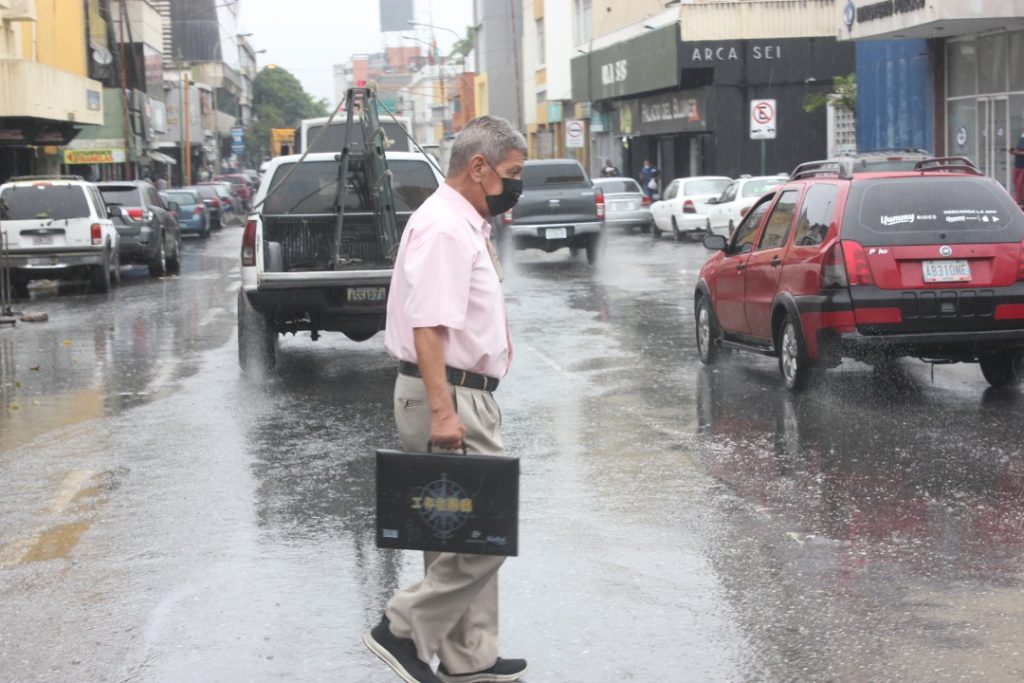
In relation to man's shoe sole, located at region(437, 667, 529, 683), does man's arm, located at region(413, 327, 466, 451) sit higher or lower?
higher

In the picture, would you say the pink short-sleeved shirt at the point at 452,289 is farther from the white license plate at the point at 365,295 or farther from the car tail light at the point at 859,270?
the white license plate at the point at 365,295

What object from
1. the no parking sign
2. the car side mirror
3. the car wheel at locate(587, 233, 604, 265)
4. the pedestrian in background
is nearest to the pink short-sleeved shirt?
the car side mirror

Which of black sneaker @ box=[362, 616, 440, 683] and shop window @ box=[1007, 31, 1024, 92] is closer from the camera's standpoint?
black sneaker @ box=[362, 616, 440, 683]

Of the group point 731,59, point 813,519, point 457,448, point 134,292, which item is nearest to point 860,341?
point 813,519

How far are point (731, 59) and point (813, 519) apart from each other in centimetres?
4049

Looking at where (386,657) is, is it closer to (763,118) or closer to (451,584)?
(451,584)

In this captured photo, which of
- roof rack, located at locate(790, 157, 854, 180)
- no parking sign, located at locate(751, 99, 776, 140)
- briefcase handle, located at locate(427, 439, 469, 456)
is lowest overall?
briefcase handle, located at locate(427, 439, 469, 456)

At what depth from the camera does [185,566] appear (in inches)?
265

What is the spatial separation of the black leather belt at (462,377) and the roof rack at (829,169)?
22.7ft

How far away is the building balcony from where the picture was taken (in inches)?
1357

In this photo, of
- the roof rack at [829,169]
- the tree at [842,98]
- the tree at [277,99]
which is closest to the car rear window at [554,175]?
the tree at [842,98]

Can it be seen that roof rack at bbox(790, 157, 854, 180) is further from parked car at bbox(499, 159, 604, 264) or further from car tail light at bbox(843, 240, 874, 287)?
parked car at bbox(499, 159, 604, 264)

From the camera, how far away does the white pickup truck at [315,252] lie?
42.3ft

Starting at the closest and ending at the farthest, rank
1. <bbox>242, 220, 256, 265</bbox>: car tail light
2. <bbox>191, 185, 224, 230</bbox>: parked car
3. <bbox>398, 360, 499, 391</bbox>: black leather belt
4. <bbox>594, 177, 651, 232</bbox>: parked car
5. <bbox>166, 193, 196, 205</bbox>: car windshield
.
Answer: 1. <bbox>398, 360, 499, 391</bbox>: black leather belt
2. <bbox>242, 220, 256, 265</bbox>: car tail light
3. <bbox>594, 177, 651, 232</bbox>: parked car
4. <bbox>166, 193, 196, 205</bbox>: car windshield
5. <bbox>191, 185, 224, 230</bbox>: parked car
